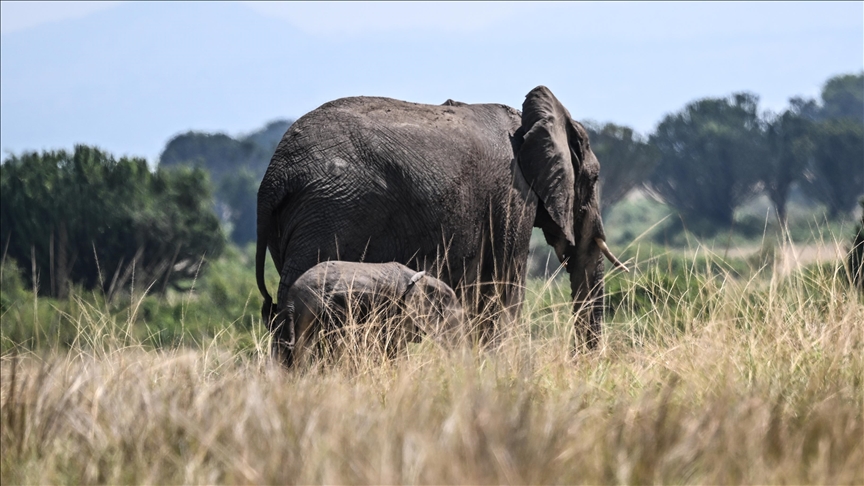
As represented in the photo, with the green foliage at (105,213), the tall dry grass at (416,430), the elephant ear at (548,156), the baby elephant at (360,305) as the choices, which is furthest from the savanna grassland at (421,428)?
the green foliage at (105,213)

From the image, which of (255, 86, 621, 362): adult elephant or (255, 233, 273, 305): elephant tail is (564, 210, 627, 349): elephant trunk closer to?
(255, 86, 621, 362): adult elephant

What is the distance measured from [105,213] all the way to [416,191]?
25202 mm

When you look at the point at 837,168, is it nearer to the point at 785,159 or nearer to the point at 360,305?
the point at 785,159

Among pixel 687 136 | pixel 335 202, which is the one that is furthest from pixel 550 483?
pixel 687 136

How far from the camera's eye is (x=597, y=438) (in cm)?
405

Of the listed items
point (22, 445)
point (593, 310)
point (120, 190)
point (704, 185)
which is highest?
point (22, 445)

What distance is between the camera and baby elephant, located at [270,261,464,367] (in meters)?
5.77

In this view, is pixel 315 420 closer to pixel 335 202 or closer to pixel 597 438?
pixel 597 438

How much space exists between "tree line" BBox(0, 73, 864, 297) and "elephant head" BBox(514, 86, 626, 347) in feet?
4.30

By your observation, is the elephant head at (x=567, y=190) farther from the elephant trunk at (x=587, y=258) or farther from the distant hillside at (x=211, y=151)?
the distant hillside at (x=211, y=151)

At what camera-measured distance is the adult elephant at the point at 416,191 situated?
6.44 meters

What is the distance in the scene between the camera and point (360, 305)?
5.93 m

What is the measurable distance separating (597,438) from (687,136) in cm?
7070

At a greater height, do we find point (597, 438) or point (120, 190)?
point (597, 438)
